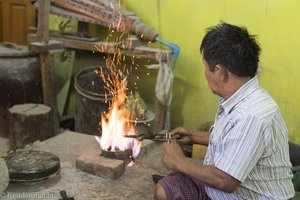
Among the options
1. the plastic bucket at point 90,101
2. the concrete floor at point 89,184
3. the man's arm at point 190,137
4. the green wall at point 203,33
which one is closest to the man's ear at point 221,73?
the man's arm at point 190,137

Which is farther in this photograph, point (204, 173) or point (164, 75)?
point (164, 75)

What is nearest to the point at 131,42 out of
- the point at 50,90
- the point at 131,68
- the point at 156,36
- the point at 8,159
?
the point at 156,36

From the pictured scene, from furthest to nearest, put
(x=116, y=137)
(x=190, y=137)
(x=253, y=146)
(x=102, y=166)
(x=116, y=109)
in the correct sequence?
(x=116, y=109)
(x=116, y=137)
(x=102, y=166)
(x=190, y=137)
(x=253, y=146)

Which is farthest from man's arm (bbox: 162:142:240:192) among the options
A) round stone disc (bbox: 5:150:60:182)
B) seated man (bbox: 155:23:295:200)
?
round stone disc (bbox: 5:150:60:182)

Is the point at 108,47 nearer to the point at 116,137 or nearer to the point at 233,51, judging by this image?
the point at 116,137

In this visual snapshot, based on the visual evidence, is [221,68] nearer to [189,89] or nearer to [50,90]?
[189,89]

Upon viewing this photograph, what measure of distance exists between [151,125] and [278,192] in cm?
252

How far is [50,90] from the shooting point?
5.17 meters

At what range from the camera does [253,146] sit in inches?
87.1

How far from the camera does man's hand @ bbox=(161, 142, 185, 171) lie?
2636 mm

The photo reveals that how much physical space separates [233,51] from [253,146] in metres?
0.58

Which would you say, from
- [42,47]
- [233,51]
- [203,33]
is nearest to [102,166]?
[233,51]

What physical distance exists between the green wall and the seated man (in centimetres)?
219

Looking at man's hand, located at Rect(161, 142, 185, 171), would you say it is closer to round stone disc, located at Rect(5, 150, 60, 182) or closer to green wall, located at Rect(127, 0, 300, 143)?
Result: round stone disc, located at Rect(5, 150, 60, 182)
